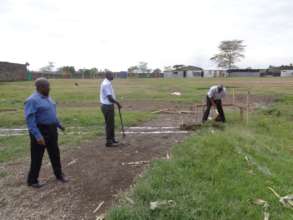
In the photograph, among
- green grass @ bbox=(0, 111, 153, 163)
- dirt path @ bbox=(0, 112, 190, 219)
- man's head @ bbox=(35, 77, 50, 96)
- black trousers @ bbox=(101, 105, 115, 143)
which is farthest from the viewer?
green grass @ bbox=(0, 111, 153, 163)

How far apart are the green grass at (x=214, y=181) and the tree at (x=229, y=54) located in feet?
239

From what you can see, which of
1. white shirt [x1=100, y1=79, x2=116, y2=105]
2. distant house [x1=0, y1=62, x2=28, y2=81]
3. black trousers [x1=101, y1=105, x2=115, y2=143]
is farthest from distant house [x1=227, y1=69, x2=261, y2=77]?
white shirt [x1=100, y1=79, x2=116, y2=105]

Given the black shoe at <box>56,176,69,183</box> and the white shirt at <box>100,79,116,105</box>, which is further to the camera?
the white shirt at <box>100,79,116,105</box>

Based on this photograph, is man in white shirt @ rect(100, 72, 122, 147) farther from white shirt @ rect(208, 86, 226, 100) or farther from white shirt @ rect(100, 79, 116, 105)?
white shirt @ rect(208, 86, 226, 100)

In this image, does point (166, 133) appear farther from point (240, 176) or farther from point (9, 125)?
point (9, 125)

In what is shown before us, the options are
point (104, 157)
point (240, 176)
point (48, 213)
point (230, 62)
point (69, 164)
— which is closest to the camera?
point (48, 213)

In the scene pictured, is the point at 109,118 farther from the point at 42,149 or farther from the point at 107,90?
the point at 42,149

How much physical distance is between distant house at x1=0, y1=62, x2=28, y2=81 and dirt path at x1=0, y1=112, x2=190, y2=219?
98.8 feet

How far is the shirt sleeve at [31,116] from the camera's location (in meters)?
3.40

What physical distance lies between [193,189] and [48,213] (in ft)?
5.73

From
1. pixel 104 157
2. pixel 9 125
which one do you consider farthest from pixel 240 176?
pixel 9 125

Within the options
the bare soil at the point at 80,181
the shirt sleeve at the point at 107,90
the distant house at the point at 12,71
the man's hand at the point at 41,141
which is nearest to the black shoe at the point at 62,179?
the bare soil at the point at 80,181

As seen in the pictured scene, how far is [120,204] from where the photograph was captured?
3168 millimetres

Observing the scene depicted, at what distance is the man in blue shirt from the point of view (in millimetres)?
3422
